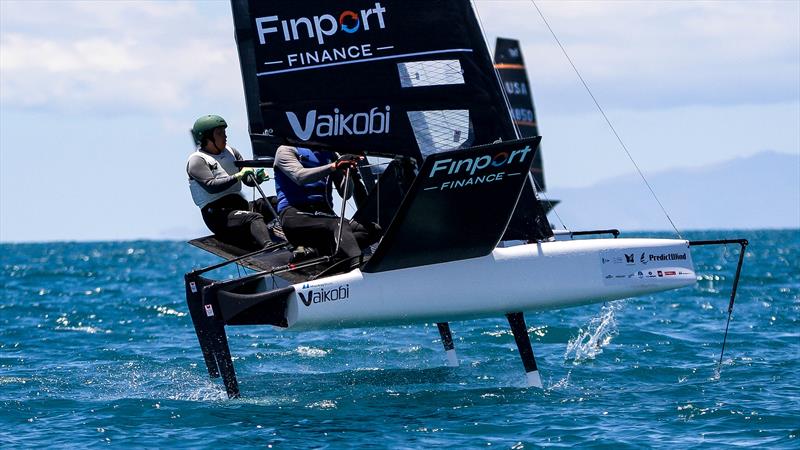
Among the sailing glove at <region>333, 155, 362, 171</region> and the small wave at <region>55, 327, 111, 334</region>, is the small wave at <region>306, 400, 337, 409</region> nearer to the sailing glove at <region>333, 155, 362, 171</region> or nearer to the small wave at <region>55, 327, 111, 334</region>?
the sailing glove at <region>333, 155, 362, 171</region>

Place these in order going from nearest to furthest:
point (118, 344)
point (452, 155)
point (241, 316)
→ point (452, 155) → point (241, 316) → point (118, 344)

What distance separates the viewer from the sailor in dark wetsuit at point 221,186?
9380 millimetres

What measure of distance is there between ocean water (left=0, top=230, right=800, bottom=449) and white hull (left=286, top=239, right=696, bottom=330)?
2.05ft

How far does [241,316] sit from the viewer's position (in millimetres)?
8797

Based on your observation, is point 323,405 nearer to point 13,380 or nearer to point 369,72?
point 369,72

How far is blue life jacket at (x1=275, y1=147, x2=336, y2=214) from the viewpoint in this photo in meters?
9.27

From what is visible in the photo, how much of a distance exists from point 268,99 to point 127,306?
420 inches

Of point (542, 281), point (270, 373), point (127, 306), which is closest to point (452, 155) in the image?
point (542, 281)

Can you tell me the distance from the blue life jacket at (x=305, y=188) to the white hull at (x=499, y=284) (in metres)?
0.77

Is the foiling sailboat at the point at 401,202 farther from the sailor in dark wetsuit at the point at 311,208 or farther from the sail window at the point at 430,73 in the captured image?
the sailor in dark wetsuit at the point at 311,208

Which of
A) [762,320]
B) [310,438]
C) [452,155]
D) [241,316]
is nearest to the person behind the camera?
[310,438]

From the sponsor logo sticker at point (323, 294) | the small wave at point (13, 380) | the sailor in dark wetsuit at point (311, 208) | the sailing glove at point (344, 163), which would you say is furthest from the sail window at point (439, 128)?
the small wave at point (13, 380)

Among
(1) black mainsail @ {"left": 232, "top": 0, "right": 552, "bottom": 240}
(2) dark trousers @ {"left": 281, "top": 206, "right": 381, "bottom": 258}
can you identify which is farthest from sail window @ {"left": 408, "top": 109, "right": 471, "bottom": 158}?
(2) dark trousers @ {"left": 281, "top": 206, "right": 381, "bottom": 258}

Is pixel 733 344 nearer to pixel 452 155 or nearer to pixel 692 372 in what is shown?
pixel 692 372
